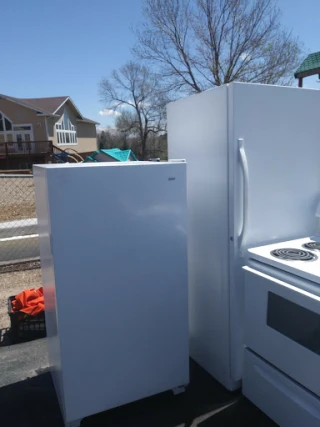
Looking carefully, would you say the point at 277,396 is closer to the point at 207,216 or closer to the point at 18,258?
the point at 207,216

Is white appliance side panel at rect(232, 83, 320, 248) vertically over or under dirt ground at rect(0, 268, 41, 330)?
over

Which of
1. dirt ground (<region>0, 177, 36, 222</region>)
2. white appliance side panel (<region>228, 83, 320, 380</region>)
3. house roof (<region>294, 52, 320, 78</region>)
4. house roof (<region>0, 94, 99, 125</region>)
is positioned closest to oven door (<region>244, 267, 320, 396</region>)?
white appliance side panel (<region>228, 83, 320, 380</region>)

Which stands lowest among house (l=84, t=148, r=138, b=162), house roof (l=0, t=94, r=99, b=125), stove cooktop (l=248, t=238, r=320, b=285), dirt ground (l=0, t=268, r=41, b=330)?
dirt ground (l=0, t=268, r=41, b=330)

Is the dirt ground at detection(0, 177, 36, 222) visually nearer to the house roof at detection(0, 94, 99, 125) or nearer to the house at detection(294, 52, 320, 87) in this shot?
the house at detection(294, 52, 320, 87)

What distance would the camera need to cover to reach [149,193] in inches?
66.1

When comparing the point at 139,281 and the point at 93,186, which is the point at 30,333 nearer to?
the point at 139,281

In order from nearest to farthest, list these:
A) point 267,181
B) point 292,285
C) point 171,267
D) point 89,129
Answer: point 292,285
point 171,267
point 267,181
point 89,129

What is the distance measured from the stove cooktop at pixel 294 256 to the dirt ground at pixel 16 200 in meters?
5.53

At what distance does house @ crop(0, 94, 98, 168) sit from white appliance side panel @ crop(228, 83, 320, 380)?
1815 cm

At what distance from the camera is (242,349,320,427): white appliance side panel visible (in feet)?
4.92

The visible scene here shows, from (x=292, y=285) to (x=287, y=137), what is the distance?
35.3 inches

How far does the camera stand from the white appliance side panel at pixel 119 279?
155 cm

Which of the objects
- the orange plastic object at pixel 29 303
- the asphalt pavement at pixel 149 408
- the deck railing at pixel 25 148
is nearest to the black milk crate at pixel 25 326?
the orange plastic object at pixel 29 303

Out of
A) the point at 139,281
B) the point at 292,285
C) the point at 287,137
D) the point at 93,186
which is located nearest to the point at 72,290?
the point at 139,281
